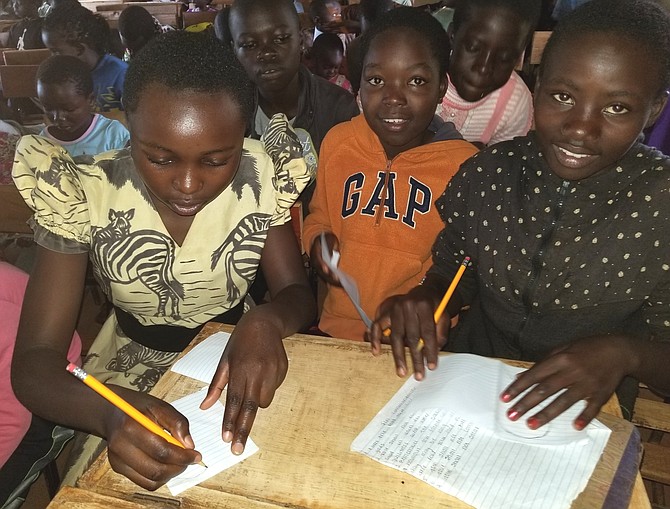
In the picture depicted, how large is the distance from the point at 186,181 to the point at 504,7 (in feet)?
4.51

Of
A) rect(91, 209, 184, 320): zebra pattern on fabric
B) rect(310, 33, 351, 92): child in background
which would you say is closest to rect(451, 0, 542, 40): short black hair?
rect(91, 209, 184, 320): zebra pattern on fabric

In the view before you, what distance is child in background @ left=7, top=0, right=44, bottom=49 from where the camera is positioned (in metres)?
4.83

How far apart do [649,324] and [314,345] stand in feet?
2.21

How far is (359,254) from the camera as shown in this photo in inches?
60.6

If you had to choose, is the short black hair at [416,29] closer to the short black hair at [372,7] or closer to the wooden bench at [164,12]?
the short black hair at [372,7]

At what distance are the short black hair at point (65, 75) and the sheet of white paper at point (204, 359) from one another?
198cm

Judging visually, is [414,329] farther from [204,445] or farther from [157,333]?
[157,333]

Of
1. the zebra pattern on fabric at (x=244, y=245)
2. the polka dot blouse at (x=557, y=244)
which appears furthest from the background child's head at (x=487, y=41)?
the zebra pattern on fabric at (x=244, y=245)

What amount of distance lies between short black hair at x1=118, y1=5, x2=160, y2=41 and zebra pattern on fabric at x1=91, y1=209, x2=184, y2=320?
330 cm

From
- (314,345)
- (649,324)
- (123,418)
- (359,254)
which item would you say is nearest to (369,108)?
(359,254)

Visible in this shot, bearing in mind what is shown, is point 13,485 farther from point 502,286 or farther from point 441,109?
point 441,109

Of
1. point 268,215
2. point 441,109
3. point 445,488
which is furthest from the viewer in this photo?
point 441,109

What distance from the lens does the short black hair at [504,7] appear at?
1.83m

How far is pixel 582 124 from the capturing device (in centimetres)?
94
